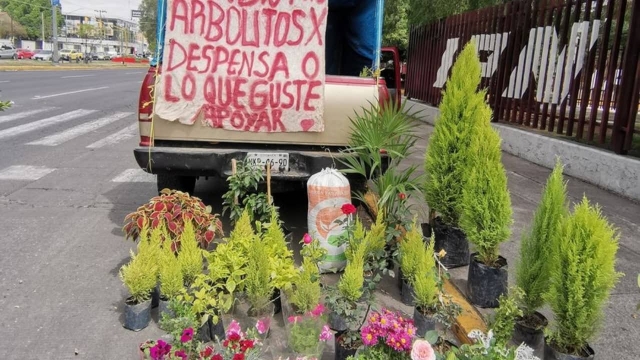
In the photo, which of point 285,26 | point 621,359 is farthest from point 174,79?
point 621,359

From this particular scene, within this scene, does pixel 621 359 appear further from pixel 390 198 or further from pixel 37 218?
pixel 37 218

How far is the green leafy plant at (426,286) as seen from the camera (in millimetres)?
3039

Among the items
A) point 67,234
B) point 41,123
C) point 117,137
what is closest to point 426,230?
point 67,234

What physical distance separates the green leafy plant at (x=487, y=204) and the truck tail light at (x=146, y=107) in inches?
106

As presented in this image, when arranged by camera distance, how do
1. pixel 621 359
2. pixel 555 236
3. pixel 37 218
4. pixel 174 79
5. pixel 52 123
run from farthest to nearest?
pixel 52 123 → pixel 37 218 → pixel 174 79 → pixel 621 359 → pixel 555 236

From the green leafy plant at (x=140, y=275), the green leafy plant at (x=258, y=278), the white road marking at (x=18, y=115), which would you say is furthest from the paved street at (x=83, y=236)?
the white road marking at (x=18, y=115)

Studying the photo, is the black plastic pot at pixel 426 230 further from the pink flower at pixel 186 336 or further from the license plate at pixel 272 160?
the pink flower at pixel 186 336

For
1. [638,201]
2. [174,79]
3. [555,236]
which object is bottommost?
[638,201]

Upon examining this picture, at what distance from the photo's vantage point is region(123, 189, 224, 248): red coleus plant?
3521 mm

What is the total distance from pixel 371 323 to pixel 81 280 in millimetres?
2500

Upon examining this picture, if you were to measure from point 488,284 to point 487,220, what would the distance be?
45 centimetres

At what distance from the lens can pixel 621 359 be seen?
2.97 metres

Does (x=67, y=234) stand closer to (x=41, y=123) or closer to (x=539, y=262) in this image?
(x=539, y=262)

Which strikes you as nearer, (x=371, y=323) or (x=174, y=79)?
(x=371, y=323)
